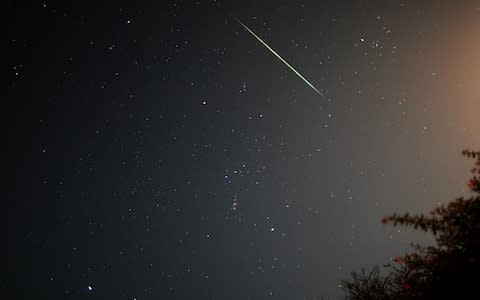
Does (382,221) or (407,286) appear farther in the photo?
(407,286)

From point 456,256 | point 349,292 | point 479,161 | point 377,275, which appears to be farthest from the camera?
point 377,275

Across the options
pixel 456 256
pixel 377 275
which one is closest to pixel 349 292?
pixel 377 275

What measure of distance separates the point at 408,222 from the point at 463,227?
1.98 feet

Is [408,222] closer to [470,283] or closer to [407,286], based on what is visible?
[470,283]

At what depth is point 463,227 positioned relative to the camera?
4395mm

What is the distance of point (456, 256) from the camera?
172 inches

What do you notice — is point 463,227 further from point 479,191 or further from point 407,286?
point 407,286

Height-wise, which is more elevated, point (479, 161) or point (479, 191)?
point (479, 161)

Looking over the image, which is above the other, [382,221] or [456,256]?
[382,221]

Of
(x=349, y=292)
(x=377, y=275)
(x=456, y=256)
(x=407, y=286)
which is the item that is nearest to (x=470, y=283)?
(x=456, y=256)

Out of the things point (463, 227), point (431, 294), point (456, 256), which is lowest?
point (431, 294)

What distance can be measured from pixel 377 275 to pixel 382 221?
1193 cm

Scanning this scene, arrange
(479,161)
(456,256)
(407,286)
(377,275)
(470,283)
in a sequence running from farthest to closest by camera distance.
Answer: (377,275), (407,286), (479,161), (456,256), (470,283)

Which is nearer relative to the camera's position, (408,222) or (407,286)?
(408,222)
